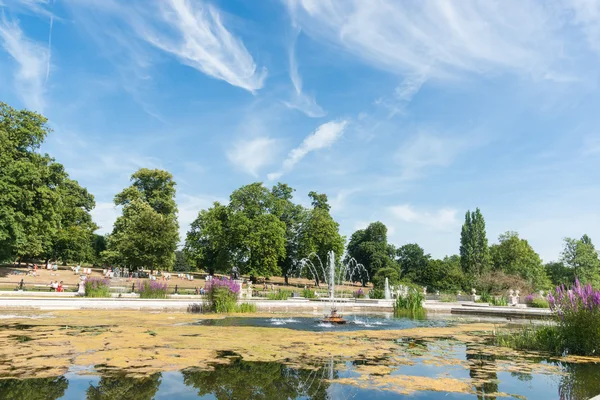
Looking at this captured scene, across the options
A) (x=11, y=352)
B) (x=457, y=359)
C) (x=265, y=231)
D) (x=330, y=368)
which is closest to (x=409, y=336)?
(x=457, y=359)

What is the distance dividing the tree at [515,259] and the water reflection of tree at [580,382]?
169 ft

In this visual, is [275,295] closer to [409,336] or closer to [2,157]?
[409,336]

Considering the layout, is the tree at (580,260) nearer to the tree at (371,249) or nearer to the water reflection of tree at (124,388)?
the tree at (371,249)

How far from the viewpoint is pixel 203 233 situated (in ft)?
183

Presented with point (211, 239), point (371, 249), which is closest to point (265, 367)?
point (211, 239)

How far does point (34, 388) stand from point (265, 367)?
3790mm

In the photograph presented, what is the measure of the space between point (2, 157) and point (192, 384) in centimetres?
3379

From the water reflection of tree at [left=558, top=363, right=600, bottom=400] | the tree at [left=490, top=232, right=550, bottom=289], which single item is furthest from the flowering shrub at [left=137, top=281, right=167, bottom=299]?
the tree at [left=490, top=232, right=550, bottom=289]

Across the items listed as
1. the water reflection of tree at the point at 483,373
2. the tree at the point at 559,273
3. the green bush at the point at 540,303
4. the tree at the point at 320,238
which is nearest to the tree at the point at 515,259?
the tree at the point at 559,273

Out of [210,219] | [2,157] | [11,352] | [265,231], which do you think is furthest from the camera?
[210,219]

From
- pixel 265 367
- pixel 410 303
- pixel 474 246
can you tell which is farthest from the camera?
pixel 474 246

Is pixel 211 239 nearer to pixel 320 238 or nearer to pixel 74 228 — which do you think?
pixel 320 238

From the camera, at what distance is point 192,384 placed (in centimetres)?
666

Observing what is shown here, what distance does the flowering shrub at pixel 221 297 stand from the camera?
65.6ft
